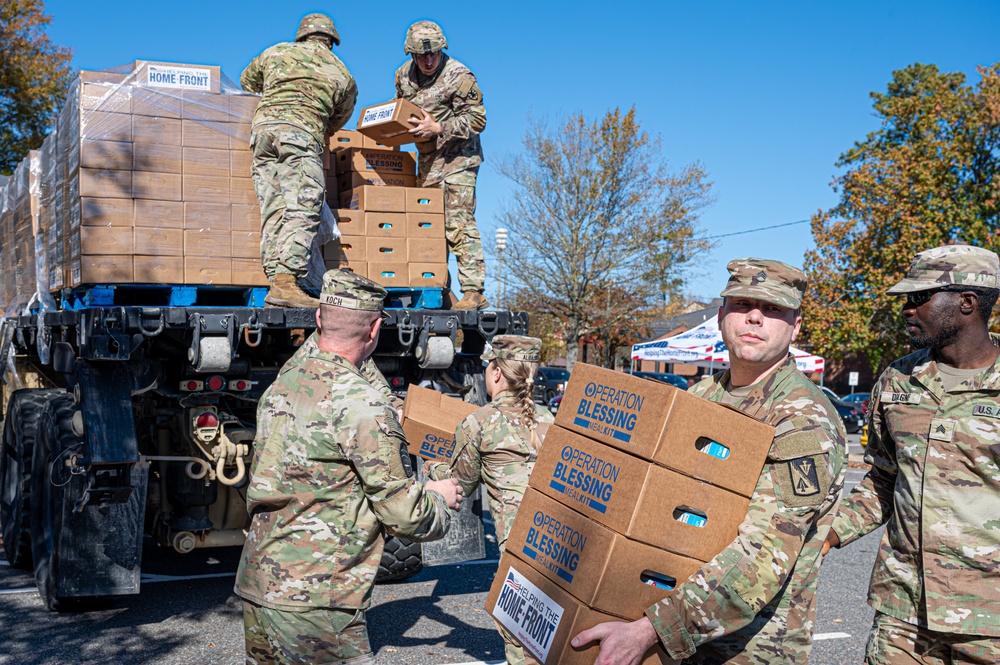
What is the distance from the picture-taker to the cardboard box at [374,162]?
664 cm

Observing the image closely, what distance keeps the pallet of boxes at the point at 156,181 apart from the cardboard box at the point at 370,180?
93 centimetres

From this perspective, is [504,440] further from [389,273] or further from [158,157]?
[158,157]

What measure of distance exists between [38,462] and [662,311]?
27086 mm

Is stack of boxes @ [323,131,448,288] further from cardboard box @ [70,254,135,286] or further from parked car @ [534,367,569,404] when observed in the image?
parked car @ [534,367,569,404]

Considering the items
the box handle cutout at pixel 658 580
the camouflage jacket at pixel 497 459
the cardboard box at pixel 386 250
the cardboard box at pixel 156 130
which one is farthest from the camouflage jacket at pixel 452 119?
the box handle cutout at pixel 658 580

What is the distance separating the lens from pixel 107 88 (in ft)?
18.2

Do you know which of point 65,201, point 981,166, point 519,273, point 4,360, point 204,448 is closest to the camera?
point 204,448

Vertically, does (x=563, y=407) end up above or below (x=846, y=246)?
below

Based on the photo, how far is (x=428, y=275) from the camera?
20.7 ft

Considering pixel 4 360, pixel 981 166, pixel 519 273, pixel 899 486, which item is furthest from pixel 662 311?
pixel 899 486

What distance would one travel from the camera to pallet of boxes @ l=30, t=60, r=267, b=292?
211 inches

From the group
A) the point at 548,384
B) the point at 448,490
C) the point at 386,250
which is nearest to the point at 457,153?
the point at 386,250

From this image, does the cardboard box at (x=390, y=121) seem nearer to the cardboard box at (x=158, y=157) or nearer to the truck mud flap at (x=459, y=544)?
the cardboard box at (x=158, y=157)

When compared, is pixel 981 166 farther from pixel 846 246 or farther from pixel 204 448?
pixel 204 448
